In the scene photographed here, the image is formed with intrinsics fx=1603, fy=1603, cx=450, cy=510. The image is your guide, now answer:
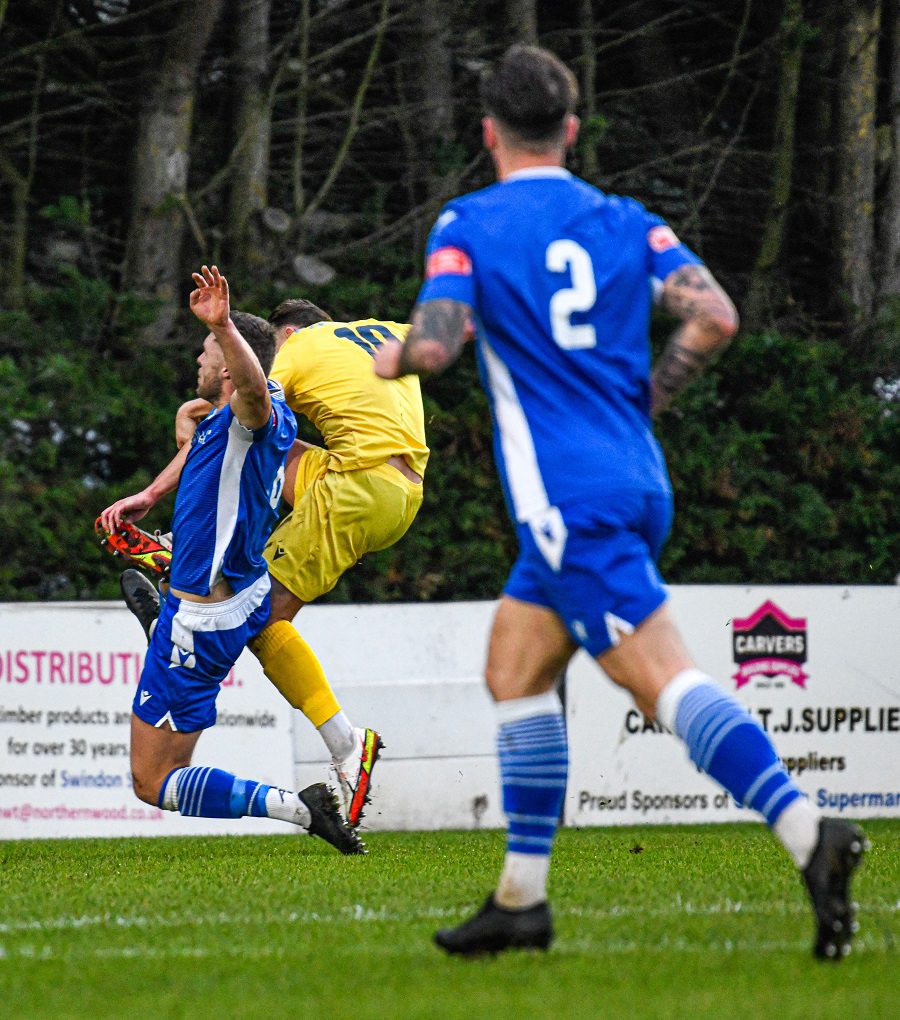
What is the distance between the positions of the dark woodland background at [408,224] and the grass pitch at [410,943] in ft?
19.8

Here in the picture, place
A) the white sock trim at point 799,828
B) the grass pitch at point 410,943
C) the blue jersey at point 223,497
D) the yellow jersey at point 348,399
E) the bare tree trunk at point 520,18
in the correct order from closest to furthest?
1. the grass pitch at point 410,943
2. the white sock trim at point 799,828
3. the blue jersey at point 223,497
4. the yellow jersey at point 348,399
5. the bare tree trunk at point 520,18

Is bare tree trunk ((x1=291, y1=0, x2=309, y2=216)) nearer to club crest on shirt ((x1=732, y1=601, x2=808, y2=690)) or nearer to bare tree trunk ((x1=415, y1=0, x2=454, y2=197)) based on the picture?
bare tree trunk ((x1=415, y1=0, x2=454, y2=197))

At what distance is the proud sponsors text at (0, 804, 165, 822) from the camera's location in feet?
28.1

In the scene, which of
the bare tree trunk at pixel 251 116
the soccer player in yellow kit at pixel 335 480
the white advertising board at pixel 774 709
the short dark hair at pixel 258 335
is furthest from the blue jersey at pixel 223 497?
the bare tree trunk at pixel 251 116

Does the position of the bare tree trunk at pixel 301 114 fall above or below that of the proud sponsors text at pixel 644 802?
above

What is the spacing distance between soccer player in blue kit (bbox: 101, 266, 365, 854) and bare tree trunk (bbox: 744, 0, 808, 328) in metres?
9.71

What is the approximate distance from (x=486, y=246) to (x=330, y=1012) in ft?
5.35

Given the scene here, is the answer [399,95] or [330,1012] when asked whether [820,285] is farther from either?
[330,1012]

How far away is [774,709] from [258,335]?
466 centimetres

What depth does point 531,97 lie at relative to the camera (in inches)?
140

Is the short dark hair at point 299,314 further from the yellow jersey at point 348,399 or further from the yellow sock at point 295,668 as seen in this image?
the yellow sock at point 295,668

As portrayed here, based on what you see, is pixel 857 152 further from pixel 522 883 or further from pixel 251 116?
pixel 522 883

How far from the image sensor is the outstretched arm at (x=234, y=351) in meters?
4.82

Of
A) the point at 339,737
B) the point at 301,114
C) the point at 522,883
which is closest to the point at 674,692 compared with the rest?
the point at 522,883
